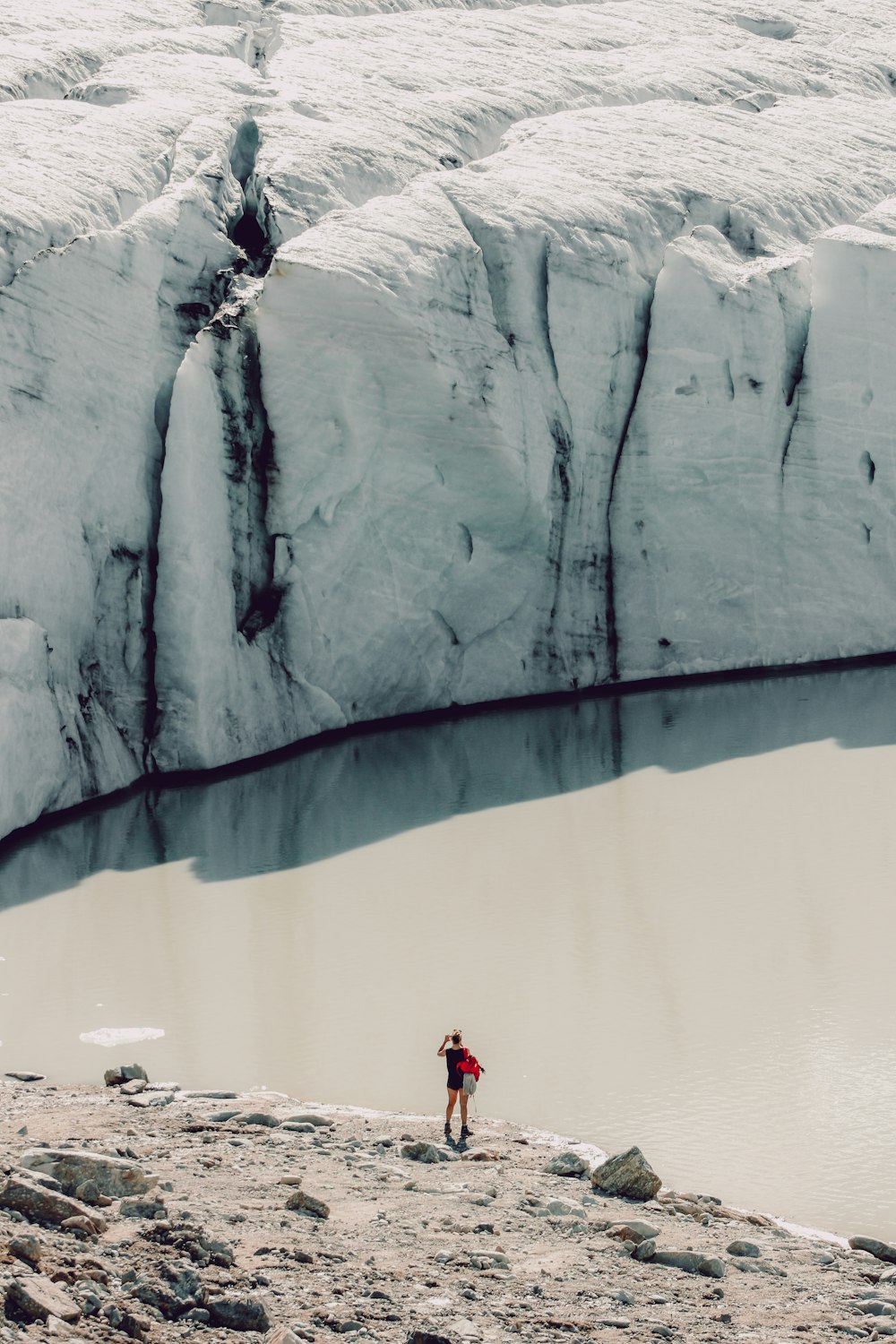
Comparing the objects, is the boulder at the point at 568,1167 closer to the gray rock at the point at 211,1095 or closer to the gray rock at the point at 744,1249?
the gray rock at the point at 744,1249

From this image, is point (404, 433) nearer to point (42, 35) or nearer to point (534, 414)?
point (534, 414)

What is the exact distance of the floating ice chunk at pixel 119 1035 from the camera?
887cm

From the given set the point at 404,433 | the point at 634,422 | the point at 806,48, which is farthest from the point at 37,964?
the point at 806,48

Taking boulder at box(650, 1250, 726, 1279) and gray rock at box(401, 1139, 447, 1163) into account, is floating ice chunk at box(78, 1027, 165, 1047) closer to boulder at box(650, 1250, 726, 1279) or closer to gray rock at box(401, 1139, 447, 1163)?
gray rock at box(401, 1139, 447, 1163)

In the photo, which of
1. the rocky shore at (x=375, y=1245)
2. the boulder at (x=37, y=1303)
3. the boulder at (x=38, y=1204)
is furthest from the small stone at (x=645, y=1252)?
the boulder at (x=37, y=1303)

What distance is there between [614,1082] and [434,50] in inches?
567

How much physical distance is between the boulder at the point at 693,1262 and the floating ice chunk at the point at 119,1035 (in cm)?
389

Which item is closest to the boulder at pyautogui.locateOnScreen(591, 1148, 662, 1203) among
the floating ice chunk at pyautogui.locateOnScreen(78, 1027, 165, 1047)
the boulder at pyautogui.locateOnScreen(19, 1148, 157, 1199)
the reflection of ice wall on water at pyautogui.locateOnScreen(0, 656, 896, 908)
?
the boulder at pyautogui.locateOnScreen(19, 1148, 157, 1199)

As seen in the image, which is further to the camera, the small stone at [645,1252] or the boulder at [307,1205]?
the boulder at [307,1205]

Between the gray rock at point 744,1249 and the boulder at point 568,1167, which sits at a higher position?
the gray rock at point 744,1249

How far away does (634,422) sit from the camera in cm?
1622

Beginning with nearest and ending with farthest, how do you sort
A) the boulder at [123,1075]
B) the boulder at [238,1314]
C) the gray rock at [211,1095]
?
the boulder at [238,1314] < the gray rock at [211,1095] < the boulder at [123,1075]

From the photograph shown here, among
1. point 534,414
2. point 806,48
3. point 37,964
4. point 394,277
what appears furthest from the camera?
point 806,48

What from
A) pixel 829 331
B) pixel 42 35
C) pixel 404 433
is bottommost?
pixel 404 433
